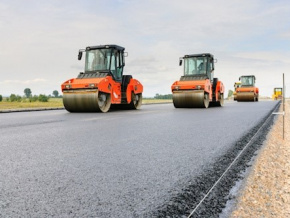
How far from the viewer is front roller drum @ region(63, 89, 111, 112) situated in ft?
45.6

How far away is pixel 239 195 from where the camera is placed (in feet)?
10.8

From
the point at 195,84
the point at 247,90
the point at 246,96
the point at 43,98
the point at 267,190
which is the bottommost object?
the point at 267,190

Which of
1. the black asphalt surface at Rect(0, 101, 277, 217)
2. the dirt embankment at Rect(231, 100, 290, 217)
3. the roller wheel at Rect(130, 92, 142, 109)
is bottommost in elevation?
the dirt embankment at Rect(231, 100, 290, 217)

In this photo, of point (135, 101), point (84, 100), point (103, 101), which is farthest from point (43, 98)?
point (84, 100)

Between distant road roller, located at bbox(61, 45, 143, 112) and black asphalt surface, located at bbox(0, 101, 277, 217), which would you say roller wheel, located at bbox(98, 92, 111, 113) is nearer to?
distant road roller, located at bbox(61, 45, 143, 112)

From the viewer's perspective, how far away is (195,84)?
1758 centimetres

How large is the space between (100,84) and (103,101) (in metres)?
1.10

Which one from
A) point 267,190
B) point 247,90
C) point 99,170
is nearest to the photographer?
point 267,190

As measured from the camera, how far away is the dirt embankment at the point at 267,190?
294cm

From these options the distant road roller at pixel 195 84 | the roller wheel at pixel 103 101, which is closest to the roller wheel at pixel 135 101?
the distant road roller at pixel 195 84

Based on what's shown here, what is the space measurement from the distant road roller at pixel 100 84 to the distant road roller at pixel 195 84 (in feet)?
7.47

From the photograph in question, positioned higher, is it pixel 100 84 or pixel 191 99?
pixel 100 84

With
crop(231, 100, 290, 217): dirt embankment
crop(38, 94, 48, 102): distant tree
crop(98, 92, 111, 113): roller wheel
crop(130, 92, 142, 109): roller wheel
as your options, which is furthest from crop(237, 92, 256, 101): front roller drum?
crop(231, 100, 290, 217): dirt embankment

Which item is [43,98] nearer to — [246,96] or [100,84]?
[246,96]
